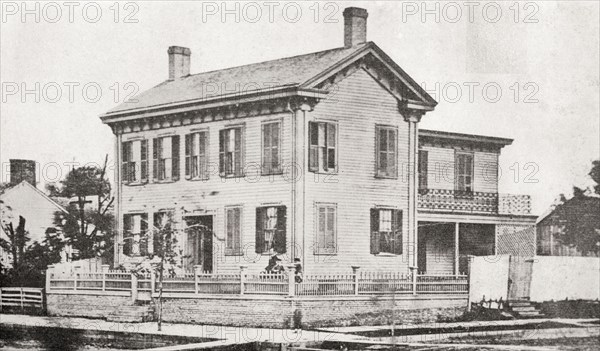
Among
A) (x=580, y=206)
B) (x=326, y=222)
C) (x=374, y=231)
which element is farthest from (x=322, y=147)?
(x=580, y=206)

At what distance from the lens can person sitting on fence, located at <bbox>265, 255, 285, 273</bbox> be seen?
27141mm

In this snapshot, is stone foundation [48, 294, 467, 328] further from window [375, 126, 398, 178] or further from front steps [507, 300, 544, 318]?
window [375, 126, 398, 178]

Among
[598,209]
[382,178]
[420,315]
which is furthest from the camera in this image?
[598,209]

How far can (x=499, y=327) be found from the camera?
25672mm

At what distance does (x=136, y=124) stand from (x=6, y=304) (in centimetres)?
646

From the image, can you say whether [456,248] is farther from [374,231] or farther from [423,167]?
[374,231]

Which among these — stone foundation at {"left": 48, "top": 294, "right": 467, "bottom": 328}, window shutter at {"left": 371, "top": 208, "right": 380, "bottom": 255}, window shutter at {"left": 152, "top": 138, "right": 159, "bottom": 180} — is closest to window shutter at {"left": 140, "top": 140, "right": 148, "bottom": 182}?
window shutter at {"left": 152, "top": 138, "right": 159, "bottom": 180}

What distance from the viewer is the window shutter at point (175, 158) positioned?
31.0m

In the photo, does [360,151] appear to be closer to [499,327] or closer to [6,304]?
[499,327]

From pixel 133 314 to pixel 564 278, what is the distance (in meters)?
12.2

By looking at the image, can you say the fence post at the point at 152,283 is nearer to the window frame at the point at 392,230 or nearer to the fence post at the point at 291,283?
the fence post at the point at 291,283

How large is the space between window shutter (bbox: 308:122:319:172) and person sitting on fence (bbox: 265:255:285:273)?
8.24 feet

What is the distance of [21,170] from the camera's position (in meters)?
34.7

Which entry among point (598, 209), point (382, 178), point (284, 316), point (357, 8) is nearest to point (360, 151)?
point (382, 178)
